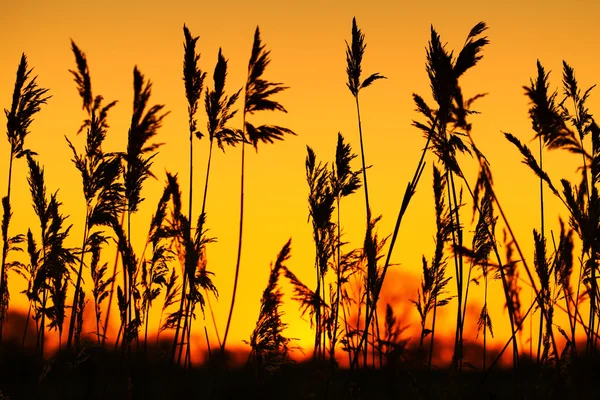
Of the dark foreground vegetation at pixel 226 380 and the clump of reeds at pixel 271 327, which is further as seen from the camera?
the clump of reeds at pixel 271 327

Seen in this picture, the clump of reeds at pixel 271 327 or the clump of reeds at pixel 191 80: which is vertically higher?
the clump of reeds at pixel 191 80

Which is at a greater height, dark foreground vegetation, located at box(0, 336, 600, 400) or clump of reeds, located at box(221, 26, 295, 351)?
clump of reeds, located at box(221, 26, 295, 351)

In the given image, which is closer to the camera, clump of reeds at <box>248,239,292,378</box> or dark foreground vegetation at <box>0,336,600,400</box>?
dark foreground vegetation at <box>0,336,600,400</box>

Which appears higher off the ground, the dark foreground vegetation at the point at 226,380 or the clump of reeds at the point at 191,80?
the clump of reeds at the point at 191,80

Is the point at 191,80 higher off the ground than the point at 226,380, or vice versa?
the point at 191,80

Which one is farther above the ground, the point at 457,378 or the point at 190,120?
the point at 190,120

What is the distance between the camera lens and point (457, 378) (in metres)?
3.78

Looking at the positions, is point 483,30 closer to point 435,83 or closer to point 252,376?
point 435,83

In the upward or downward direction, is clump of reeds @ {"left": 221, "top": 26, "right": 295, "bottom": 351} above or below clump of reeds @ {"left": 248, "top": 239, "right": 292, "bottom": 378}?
above

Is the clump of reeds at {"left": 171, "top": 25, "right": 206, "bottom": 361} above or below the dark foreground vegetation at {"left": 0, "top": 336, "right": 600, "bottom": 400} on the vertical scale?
above

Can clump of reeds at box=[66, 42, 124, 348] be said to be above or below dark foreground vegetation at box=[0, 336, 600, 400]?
above

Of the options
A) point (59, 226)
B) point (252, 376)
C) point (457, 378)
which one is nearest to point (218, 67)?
point (59, 226)

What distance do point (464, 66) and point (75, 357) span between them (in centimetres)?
330

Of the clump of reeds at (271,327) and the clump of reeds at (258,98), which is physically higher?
the clump of reeds at (258,98)
